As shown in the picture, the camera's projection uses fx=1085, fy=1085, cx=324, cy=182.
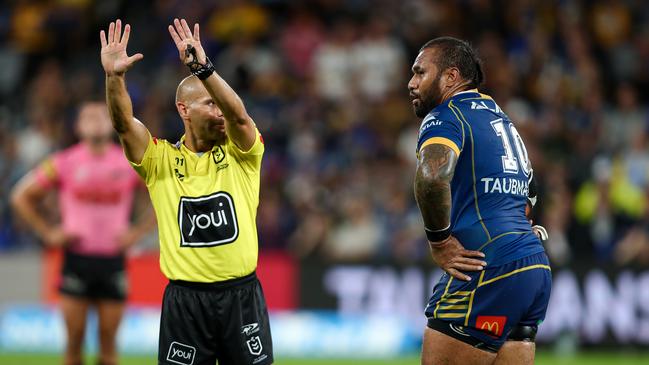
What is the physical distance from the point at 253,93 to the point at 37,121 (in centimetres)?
349

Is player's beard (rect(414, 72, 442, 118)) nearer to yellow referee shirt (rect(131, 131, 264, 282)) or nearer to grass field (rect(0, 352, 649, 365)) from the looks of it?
yellow referee shirt (rect(131, 131, 264, 282))

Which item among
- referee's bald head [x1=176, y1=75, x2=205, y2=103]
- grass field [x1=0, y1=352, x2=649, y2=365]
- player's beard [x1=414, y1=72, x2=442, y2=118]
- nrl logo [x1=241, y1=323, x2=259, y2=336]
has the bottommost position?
grass field [x1=0, y1=352, x2=649, y2=365]

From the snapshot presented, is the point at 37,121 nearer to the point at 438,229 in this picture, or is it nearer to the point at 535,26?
the point at 535,26

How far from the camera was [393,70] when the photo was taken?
1780 centimetres

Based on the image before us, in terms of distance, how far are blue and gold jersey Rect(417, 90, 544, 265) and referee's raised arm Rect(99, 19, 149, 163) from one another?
1737mm

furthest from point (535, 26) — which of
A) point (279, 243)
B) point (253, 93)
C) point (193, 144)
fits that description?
point (193, 144)

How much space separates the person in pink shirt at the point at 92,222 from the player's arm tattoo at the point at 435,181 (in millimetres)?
4580

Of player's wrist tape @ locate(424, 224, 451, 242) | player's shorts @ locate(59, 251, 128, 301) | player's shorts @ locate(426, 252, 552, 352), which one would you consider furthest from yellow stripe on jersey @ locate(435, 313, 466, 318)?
player's shorts @ locate(59, 251, 128, 301)

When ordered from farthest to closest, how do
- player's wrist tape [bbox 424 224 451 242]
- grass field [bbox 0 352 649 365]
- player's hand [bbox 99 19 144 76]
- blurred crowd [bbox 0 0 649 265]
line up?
blurred crowd [bbox 0 0 649 265] < grass field [bbox 0 352 649 365] < player's hand [bbox 99 19 144 76] < player's wrist tape [bbox 424 224 451 242]

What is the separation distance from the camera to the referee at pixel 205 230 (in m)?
6.66

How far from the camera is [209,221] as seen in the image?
21.9ft

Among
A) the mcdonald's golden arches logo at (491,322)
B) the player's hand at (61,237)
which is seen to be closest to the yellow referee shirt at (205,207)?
the mcdonald's golden arches logo at (491,322)

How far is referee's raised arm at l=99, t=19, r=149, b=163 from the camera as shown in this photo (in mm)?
6477

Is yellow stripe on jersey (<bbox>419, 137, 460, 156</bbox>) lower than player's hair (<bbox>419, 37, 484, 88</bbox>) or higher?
lower
